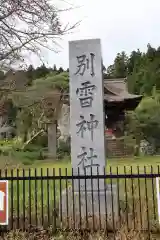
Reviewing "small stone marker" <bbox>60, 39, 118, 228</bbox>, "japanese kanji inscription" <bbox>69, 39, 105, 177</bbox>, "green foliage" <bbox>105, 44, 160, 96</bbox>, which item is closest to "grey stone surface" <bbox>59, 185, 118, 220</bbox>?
"small stone marker" <bbox>60, 39, 118, 228</bbox>

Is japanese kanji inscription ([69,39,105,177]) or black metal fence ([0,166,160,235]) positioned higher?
japanese kanji inscription ([69,39,105,177])

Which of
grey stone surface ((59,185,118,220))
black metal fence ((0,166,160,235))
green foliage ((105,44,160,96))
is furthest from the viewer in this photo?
green foliage ((105,44,160,96))

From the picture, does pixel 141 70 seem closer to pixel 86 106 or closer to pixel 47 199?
pixel 86 106

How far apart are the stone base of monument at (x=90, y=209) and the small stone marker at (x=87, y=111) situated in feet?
0.81

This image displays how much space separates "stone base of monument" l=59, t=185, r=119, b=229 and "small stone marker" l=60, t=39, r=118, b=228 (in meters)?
0.25

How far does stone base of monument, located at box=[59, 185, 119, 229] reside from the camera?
591cm

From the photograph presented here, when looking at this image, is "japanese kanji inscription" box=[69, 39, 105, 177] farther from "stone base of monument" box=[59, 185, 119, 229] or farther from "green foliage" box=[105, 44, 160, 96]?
"green foliage" box=[105, 44, 160, 96]

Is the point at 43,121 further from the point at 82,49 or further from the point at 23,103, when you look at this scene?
the point at 82,49

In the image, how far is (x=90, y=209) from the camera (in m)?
6.41

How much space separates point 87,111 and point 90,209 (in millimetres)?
1902

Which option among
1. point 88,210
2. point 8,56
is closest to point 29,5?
point 8,56

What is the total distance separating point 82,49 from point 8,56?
5.58 ft

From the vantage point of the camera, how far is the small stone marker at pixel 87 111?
6887 millimetres

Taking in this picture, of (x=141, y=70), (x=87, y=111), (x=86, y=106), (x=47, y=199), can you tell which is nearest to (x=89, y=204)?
(x=47, y=199)
